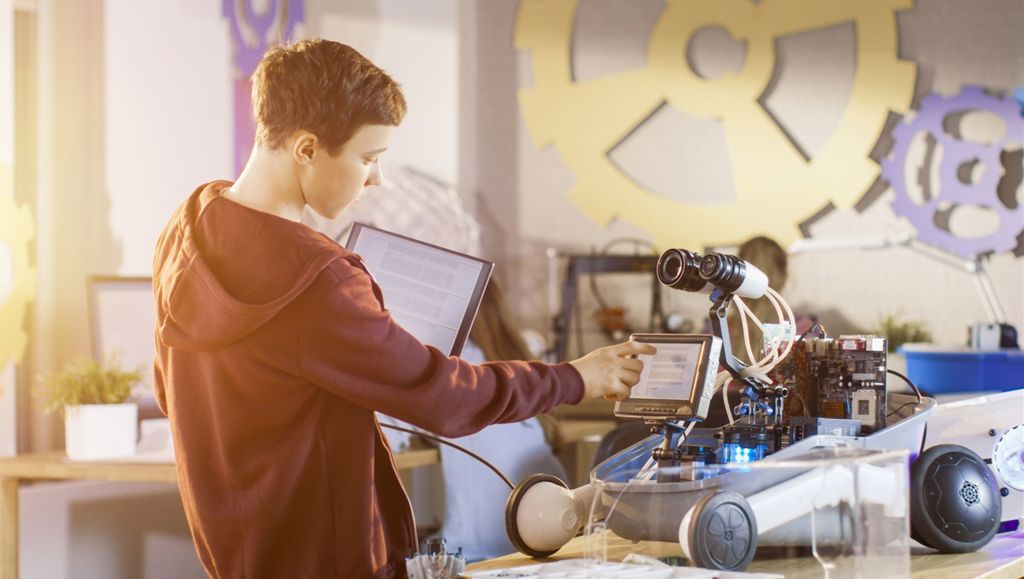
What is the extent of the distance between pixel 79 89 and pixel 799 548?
269 centimetres

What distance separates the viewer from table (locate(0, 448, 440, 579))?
2719 mm

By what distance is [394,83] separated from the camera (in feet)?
4.68

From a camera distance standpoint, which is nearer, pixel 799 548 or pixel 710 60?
pixel 799 548

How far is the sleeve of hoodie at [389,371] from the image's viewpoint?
1312 mm

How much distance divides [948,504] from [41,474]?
2099 millimetres

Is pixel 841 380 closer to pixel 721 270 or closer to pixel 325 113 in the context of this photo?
pixel 721 270

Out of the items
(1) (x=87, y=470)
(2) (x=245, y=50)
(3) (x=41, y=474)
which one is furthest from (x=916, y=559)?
(2) (x=245, y=50)

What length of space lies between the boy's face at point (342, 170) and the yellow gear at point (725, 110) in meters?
3.43

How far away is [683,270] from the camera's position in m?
1.46

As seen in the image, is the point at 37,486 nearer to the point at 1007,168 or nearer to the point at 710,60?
the point at 710,60

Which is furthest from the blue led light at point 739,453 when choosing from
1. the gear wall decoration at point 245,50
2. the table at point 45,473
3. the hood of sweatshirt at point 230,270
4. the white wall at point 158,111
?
the gear wall decoration at point 245,50

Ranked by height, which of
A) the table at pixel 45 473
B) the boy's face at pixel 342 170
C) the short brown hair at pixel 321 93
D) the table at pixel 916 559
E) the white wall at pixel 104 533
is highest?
the short brown hair at pixel 321 93

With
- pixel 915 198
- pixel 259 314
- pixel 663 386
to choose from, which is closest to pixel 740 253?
pixel 915 198

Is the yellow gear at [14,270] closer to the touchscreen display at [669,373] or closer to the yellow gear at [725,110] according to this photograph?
the touchscreen display at [669,373]
